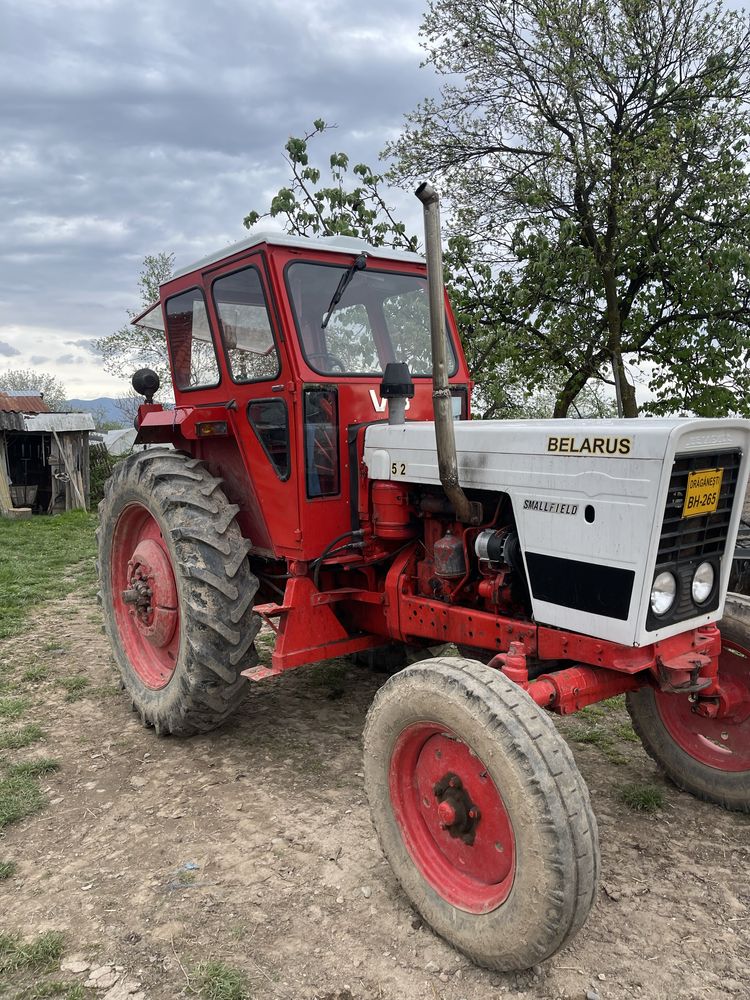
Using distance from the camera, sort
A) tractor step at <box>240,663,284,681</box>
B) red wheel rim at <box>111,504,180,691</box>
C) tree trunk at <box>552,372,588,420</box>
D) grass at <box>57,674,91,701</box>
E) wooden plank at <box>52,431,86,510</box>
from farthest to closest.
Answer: wooden plank at <box>52,431,86,510</box>, tree trunk at <box>552,372,588,420</box>, grass at <box>57,674,91,701</box>, red wheel rim at <box>111,504,180,691</box>, tractor step at <box>240,663,284,681</box>

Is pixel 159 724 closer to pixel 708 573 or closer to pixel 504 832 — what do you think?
pixel 504 832

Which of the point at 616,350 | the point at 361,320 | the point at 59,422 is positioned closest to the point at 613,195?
the point at 616,350

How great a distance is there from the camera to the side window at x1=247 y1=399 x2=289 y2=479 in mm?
3699

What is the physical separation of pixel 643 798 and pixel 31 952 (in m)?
2.51

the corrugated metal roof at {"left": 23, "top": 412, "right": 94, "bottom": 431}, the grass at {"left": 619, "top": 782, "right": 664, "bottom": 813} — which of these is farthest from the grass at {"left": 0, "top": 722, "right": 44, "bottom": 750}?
the corrugated metal roof at {"left": 23, "top": 412, "right": 94, "bottom": 431}

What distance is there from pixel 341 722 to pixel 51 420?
11671 millimetres

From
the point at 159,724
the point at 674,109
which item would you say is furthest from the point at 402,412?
the point at 674,109

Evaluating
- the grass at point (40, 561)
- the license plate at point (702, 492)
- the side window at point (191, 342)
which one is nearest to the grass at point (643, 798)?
the license plate at point (702, 492)

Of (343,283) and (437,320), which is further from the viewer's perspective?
(343,283)

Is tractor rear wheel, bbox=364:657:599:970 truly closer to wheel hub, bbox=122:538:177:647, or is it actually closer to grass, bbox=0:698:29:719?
wheel hub, bbox=122:538:177:647

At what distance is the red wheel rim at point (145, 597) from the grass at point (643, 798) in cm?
240

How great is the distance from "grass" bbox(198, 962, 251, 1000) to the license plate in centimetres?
→ 210

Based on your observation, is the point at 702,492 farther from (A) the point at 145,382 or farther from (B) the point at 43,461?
(B) the point at 43,461

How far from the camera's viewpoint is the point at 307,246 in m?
3.71
